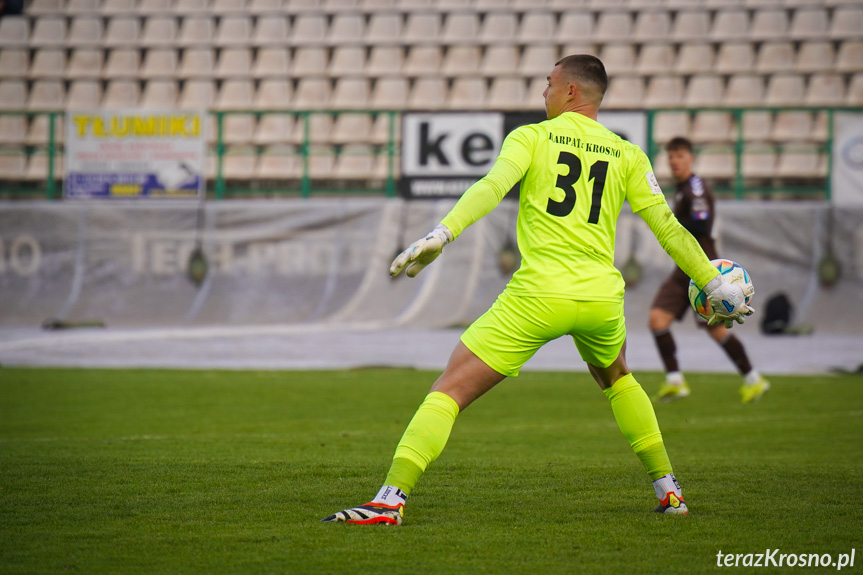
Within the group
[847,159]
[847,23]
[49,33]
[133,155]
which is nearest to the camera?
[847,159]

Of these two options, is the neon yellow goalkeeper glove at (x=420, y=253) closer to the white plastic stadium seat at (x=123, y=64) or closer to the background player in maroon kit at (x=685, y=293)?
the background player in maroon kit at (x=685, y=293)

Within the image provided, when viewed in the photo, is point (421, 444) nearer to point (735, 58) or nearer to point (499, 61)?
point (499, 61)

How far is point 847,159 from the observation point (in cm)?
1579

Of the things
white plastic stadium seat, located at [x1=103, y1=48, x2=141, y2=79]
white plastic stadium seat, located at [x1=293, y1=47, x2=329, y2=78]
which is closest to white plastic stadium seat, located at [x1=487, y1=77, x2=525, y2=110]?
white plastic stadium seat, located at [x1=293, y1=47, x2=329, y2=78]

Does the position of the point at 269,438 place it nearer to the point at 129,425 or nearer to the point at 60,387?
the point at 129,425

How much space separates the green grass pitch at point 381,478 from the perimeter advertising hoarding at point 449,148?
726cm

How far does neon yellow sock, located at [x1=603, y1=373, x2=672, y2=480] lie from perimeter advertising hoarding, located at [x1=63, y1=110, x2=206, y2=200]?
13439mm

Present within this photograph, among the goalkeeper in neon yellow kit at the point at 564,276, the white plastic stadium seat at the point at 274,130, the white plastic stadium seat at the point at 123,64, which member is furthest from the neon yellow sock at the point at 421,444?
the white plastic stadium seat at the point at 123,64

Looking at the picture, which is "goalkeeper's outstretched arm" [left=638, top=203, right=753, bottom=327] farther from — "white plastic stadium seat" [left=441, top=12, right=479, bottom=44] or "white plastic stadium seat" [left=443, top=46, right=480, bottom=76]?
"white plastic stadium seat" [left=441, top=12, right=479, bottom=44]

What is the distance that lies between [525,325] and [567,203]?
545mm

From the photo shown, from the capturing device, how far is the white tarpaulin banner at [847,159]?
15742 mm

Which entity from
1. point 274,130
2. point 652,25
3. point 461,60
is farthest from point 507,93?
point 274,130

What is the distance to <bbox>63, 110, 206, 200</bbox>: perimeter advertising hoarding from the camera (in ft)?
55.9

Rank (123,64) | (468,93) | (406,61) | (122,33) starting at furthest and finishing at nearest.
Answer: (122,33), (123,64), (406,61), (468,93)
